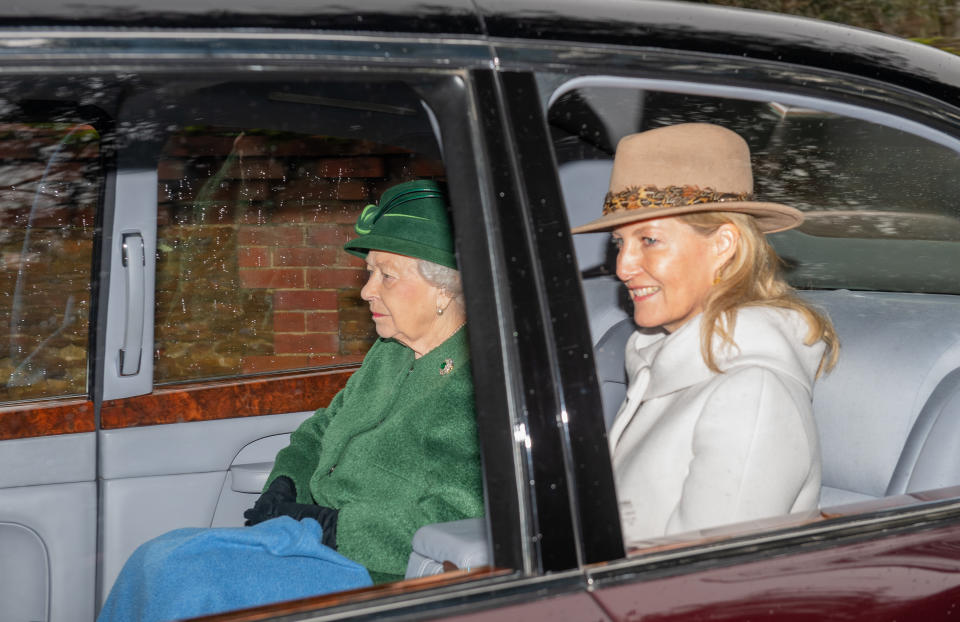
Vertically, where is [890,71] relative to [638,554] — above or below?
above

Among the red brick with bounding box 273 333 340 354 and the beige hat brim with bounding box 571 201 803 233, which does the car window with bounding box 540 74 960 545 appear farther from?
the red brick with bounding box 273 333 340 354

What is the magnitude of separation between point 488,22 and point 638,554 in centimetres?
69

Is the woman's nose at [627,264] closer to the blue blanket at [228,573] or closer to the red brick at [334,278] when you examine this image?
the blue blanket at [228,573]

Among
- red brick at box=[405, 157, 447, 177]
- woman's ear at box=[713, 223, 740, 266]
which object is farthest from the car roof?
red brick at box=[405, 157, 447, 177]

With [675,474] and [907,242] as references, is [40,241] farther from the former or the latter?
[907,242]

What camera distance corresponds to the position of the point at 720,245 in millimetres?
1802

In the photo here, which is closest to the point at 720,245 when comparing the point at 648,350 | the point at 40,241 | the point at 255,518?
the point at 648,350

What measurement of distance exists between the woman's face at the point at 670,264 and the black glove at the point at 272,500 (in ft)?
3.81

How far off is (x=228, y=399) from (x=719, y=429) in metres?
1.67

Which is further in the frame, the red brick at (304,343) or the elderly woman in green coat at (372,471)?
the red brick at (304,343)

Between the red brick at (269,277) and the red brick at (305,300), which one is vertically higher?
the red brick at (269,277)

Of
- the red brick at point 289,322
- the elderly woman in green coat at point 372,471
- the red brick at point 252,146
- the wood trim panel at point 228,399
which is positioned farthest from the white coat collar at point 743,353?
the wood trim panel at point 228,399

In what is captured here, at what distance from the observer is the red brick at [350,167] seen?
2.32 metres

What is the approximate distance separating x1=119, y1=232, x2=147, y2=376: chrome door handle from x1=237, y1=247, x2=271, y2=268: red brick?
0.84 feet
